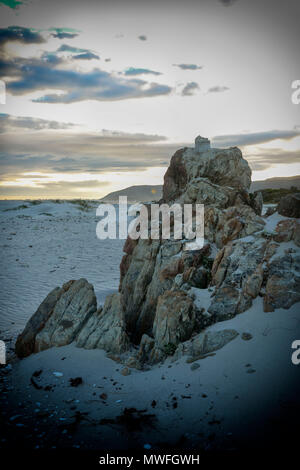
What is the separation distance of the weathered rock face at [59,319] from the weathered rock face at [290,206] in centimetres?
826

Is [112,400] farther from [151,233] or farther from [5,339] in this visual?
[5,339]

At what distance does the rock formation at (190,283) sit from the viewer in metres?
8.61

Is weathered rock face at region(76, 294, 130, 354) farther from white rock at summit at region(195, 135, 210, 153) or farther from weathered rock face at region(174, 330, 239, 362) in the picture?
white rock at summit at region(195, 135, 210, 153)

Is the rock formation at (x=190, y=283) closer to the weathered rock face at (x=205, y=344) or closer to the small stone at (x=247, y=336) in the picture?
the weathered rock face at (x=205, y=344)

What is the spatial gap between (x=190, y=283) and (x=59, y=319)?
17.9ft

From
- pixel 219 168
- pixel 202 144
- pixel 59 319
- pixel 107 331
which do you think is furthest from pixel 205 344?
pixel 202 144

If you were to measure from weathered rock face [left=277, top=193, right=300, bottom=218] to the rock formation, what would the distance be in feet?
3.09

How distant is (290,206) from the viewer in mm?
10484

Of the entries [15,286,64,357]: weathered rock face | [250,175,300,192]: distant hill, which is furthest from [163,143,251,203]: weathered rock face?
[250,175,300,192]: distant hill

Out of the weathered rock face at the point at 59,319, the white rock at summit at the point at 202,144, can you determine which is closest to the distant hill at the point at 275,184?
the white rock at summit at the point at 202,144
